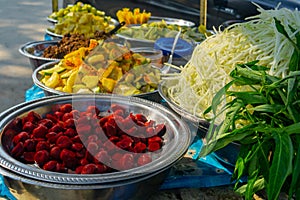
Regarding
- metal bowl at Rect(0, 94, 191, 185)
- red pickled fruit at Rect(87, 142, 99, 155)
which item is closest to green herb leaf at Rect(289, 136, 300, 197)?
metal bowl at Rect(0, 94, 191, 185)

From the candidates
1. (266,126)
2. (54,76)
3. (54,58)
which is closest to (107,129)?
(266,126)

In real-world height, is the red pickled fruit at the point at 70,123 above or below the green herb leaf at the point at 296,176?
below

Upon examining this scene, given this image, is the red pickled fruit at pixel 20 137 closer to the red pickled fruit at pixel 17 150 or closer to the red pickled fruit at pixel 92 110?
the red pickled fruit at pixel 17 150

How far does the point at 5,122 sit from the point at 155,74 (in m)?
0.76

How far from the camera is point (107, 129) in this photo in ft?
3.78

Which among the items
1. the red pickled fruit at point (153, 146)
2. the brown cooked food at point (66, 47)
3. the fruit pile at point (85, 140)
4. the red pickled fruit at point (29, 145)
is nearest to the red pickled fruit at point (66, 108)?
the fruit pile at point (85, 140)

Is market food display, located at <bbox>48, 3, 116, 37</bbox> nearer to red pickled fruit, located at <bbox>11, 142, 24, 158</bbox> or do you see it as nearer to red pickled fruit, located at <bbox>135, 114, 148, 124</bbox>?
red pickled fruit, located at <bbox>135, 114, 148, 124</bbox>

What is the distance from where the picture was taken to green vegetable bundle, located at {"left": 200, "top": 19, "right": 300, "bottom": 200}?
897 millimetres

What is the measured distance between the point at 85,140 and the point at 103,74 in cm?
57

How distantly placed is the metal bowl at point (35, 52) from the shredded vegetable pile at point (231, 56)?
942 millimetres

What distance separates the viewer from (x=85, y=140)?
3.64ft

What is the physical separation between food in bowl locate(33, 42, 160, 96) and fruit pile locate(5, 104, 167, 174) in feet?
0.97

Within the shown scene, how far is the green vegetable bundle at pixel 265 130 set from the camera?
90 centimetres

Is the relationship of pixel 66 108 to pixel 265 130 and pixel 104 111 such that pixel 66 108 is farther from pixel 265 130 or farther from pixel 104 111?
pixel 265 130
